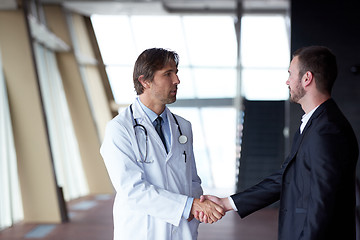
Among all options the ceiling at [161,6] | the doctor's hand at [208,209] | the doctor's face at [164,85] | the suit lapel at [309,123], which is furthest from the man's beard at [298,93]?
the ceiling at [161,6]

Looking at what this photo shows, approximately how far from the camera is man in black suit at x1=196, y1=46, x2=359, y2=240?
6.30 ft

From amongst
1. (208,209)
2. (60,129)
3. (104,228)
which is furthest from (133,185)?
(60,129)

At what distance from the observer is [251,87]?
12.6m

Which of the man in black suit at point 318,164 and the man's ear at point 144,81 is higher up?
the man's ear at point 144,81

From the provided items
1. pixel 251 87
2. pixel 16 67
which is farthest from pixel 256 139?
pixel 16 67

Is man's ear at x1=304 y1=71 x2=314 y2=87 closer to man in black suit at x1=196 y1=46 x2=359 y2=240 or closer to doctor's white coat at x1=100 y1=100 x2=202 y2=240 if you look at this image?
man in black suit at x1=196 y1=46 x2=359 y2=240

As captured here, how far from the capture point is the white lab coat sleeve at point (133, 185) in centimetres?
220

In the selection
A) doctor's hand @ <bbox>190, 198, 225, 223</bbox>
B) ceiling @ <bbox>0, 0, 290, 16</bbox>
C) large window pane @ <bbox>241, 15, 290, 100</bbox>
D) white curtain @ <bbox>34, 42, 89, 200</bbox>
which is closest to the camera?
doctor's hand @ <bbox>190, 198, 225, 223</bbox>

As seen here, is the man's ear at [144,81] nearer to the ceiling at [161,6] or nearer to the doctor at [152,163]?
the doctor at [152,163]

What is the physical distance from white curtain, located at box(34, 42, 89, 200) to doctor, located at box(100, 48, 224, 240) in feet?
22.7

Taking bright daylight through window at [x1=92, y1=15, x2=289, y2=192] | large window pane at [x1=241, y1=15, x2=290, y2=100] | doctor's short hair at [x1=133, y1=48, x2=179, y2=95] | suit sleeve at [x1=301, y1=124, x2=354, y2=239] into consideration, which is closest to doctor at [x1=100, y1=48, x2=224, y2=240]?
doctor's short hair at [x1=133, y1=48, x2=179, y2=95]

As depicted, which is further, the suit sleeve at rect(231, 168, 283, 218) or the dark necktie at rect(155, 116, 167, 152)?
the suit sleeve at rect(231, 168, 283, 218)

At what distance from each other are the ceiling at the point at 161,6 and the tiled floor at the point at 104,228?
435 cm

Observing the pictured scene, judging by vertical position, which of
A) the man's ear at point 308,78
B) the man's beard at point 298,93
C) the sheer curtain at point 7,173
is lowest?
the sheer curtain at point 7,173
